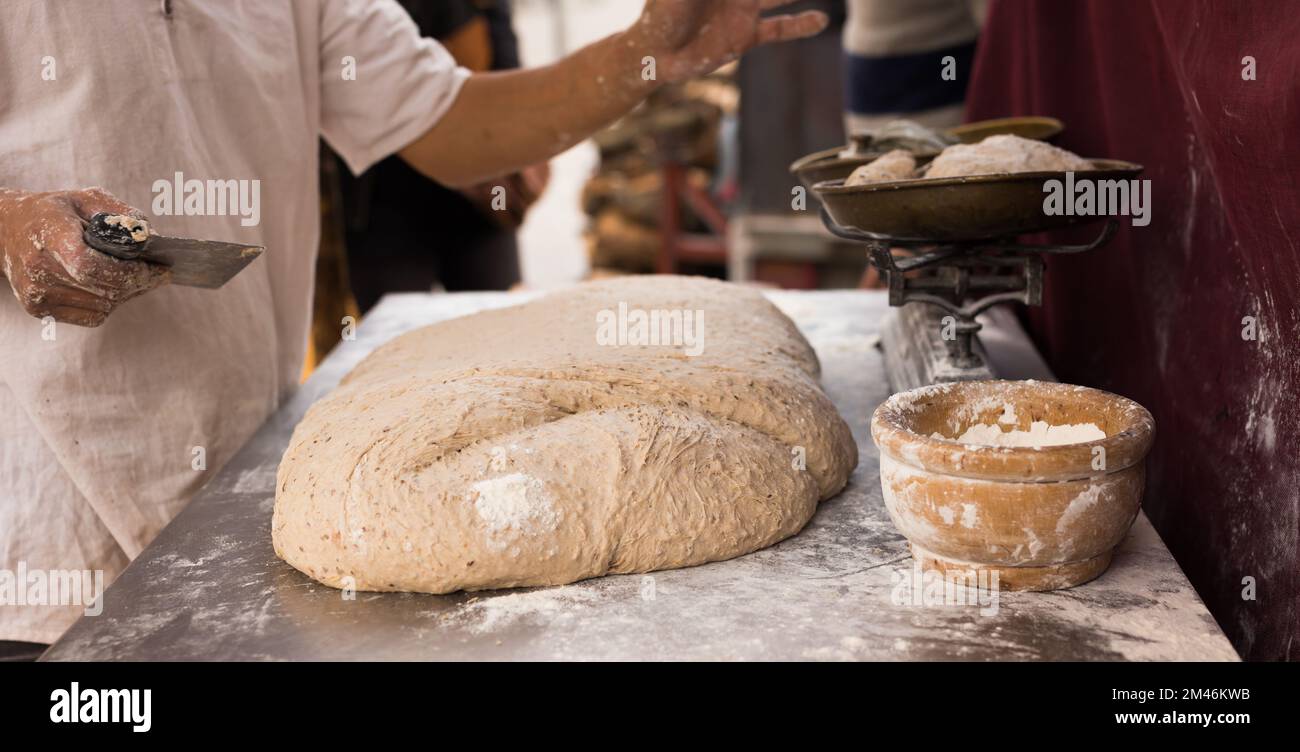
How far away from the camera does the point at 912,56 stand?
153 inches

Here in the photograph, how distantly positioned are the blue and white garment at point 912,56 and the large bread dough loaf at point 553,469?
2462mm

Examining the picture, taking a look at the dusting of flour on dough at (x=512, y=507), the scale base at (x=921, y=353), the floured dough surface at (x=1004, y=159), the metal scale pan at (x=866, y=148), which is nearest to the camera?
the dusting of flour on dough at (x=512, y=507)

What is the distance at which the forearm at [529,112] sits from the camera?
2.27 m

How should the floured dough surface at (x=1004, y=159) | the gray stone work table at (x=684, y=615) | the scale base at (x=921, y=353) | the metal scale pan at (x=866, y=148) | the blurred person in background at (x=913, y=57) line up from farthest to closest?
1. the blurred person in background at (x=913, y=57)
2. the metal scale pan at (x=866, y=148)
3. the scale base at (x=921, y=353)
4. the floured dough surface at (x=1004, y=159)
5. the gray stone work table at (x=684, y=615)

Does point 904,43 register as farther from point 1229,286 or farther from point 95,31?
point 95,31

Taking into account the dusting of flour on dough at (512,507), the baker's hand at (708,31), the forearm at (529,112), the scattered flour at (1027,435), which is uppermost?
the baker's hand at (708,31)

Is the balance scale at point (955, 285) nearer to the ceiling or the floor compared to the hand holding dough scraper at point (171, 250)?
nearer to the floor

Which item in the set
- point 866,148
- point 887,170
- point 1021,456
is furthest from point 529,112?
point 1021,456

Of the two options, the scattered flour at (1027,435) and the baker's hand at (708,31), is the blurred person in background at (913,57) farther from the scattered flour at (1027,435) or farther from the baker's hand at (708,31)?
the scattered flour at (1027,435)

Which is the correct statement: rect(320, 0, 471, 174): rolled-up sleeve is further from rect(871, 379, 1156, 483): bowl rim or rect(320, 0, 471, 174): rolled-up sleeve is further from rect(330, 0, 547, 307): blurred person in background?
rect(871, 379, 1156, 483): bowl rim

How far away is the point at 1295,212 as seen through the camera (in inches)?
52.6

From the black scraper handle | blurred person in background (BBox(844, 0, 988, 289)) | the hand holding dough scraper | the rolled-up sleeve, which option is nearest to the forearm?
the rolled-up sleeve

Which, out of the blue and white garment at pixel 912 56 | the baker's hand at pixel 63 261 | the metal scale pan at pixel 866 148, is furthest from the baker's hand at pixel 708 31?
the blue and white garment at pixel 912 56

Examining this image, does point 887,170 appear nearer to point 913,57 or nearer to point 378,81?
point 378,81
